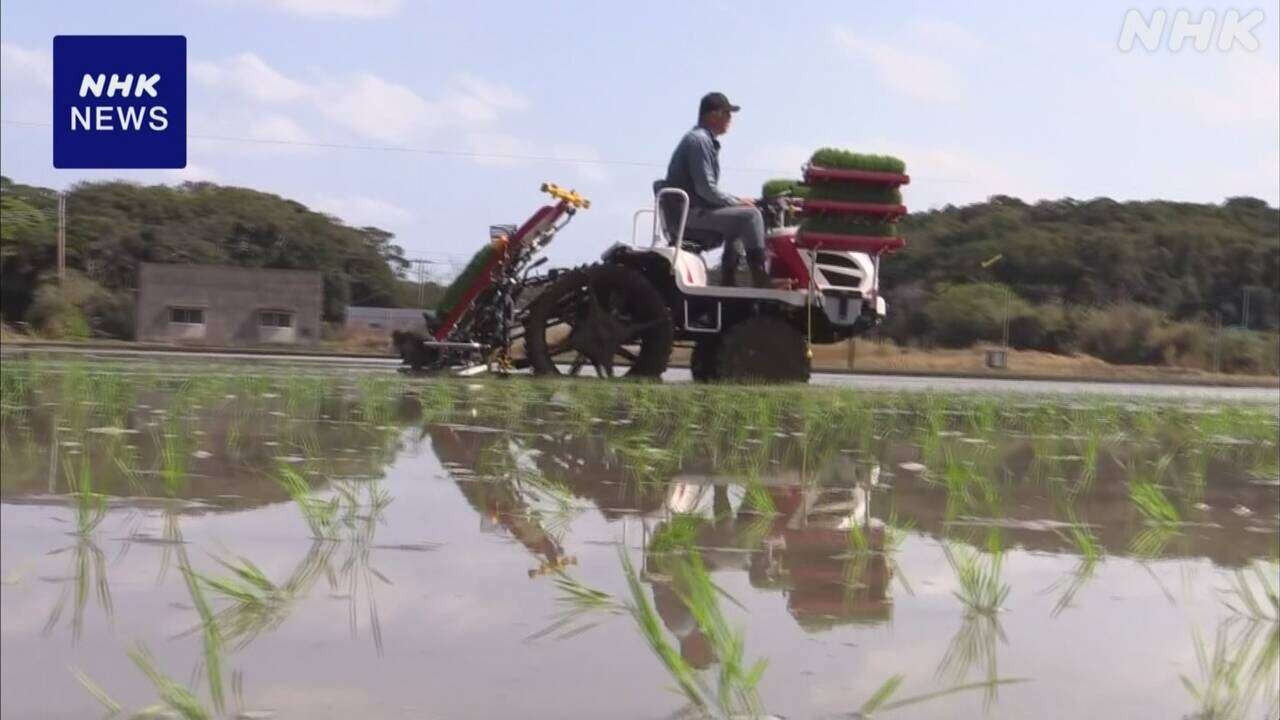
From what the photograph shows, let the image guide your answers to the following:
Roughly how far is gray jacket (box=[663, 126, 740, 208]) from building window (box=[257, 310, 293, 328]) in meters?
12.5

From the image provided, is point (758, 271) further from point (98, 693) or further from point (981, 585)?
point (98, 693)

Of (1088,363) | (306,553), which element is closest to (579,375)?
(306,553)

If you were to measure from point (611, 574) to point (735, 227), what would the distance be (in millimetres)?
7887

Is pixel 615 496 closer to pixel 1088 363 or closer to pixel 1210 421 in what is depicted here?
pixel 1210 421

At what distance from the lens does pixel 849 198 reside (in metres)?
10.9

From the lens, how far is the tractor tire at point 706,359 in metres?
11.2

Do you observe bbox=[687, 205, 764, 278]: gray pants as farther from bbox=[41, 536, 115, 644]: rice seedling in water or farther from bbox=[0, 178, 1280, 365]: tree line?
bbox=[41, 536, 115, 644]: rice seedling in water

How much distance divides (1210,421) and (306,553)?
6.79m

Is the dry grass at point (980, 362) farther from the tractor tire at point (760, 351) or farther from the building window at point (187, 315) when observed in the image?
the tractor tire at point (760, 351)

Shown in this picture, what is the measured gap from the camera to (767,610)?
2.81 m

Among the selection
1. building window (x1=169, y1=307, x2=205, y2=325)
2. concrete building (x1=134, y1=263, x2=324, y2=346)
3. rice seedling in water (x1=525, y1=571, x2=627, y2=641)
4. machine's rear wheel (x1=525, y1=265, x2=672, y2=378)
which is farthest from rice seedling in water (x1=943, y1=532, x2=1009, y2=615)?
building window (x1=169, y1=307, x2=205, y2=325)

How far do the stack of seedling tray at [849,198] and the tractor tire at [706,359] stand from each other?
1.04m

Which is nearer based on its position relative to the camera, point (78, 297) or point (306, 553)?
point (306, 553)

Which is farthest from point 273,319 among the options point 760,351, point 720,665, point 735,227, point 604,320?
point 720,665
